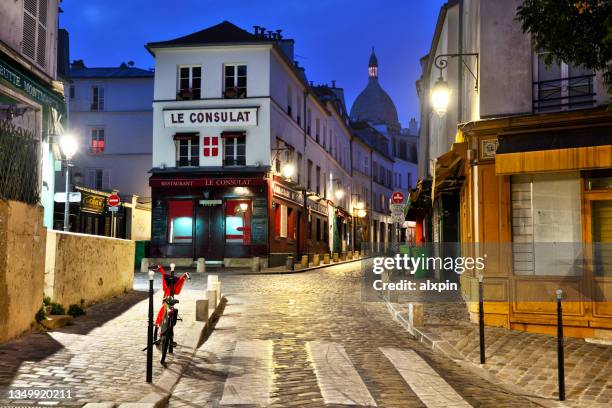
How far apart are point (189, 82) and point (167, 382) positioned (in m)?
27.1

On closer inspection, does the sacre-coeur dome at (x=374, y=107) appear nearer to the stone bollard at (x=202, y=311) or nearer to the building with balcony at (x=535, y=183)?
the building with balcony at (x=535, y=183)

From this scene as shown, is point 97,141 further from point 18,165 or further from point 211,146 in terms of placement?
point 18,165

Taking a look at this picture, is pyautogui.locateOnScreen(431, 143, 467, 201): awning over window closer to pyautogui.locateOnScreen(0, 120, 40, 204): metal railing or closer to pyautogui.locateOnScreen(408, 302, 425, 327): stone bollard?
pyautogui.locateOnScreen(408, 302, 425, 327): stone bollard

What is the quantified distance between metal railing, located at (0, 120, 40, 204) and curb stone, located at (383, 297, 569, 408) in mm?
6085

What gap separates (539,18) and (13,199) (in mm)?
6892

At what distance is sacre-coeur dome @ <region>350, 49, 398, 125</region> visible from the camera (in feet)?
348

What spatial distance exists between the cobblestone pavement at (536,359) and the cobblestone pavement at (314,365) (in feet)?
1.49

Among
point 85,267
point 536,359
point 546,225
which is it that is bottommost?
point 536,359

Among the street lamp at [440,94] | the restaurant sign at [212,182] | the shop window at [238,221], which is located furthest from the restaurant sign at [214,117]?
the street lamp at [440,94]

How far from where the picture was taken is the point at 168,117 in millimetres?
31734

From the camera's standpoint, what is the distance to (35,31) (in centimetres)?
1394

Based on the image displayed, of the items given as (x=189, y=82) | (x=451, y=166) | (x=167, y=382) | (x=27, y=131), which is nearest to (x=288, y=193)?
(x=189, y=82)

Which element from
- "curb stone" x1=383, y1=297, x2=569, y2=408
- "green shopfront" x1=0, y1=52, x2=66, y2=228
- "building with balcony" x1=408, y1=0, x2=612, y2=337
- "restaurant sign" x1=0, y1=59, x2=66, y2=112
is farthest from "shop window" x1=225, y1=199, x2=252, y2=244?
"building with balcony" x1=408, y1=0, x2=612, y2=337

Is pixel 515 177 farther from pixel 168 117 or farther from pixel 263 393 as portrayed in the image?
pixel 168 117
